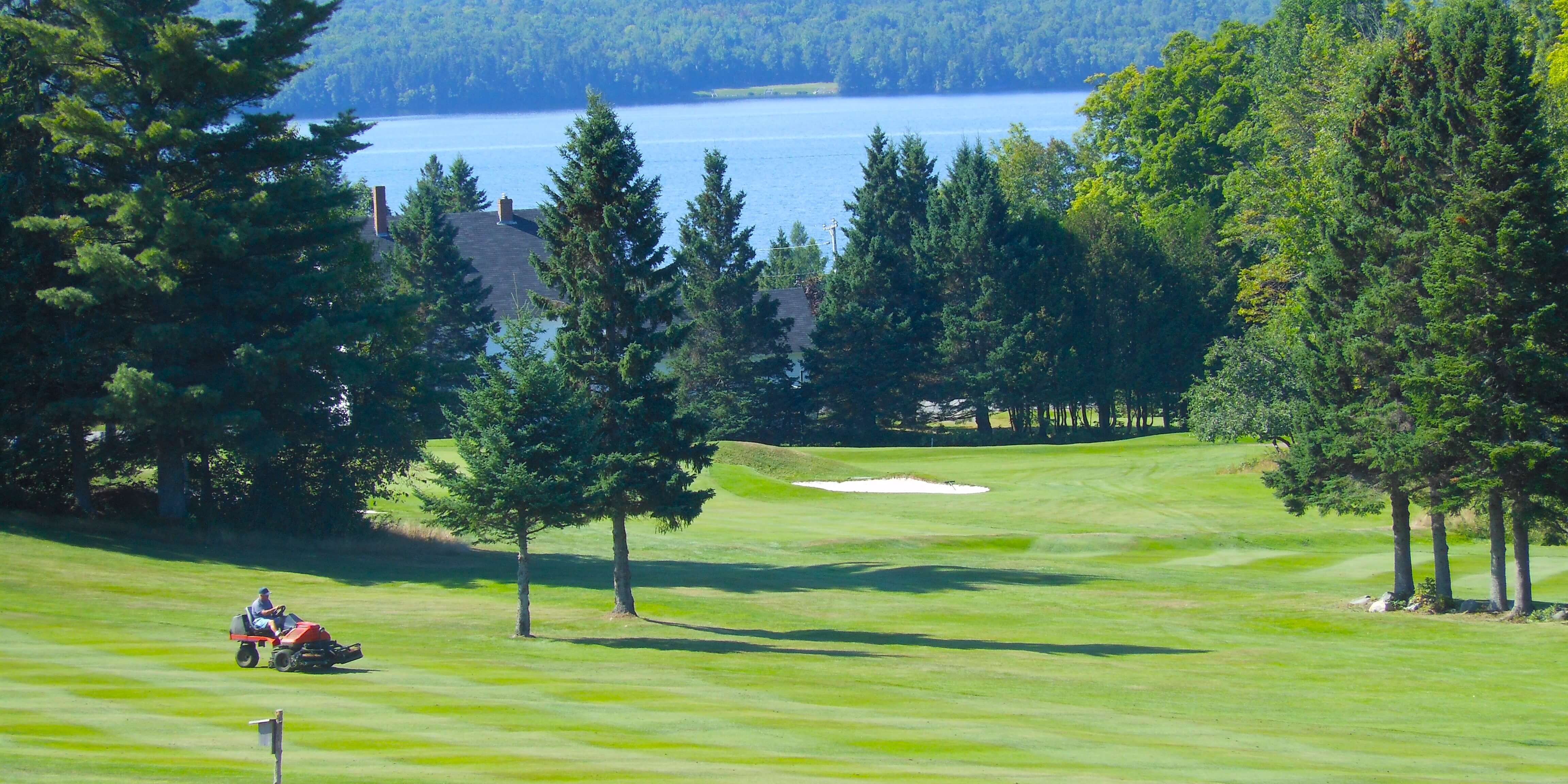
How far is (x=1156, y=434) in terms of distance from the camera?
72.4 metres

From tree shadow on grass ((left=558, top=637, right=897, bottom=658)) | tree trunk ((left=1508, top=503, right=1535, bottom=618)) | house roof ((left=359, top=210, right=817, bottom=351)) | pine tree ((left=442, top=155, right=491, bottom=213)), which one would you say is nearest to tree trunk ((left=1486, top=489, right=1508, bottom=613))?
tree trunk ((left=1508, top=503, right=1535, bottom=618))

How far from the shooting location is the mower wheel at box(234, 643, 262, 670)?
69.2 ft

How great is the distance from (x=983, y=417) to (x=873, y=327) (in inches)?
332

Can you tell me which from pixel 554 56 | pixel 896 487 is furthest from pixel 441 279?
pixel 554 56

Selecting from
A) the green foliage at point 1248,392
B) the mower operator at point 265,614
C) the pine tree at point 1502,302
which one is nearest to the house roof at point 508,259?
the green foliage at point 1248,392

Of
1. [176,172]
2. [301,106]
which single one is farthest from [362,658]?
[301,106]

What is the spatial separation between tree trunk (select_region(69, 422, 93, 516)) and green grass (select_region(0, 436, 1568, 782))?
355 centimetres

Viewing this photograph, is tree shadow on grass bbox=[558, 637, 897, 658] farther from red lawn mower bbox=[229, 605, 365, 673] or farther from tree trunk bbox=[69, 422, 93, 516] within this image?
tree trunk bbox=[69, 422, 93, 516]

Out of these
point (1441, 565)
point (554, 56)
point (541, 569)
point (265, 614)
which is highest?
point (554, 56)

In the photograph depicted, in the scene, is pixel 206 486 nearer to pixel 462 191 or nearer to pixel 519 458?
pixel 519 458

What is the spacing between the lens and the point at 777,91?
619 feet

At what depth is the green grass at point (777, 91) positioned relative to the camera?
18331cm

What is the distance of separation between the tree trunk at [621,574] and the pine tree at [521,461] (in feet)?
5.76

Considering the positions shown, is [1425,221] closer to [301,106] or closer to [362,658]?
[362,658]
